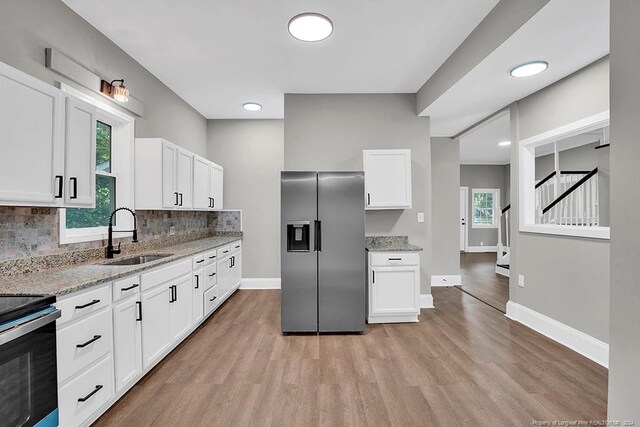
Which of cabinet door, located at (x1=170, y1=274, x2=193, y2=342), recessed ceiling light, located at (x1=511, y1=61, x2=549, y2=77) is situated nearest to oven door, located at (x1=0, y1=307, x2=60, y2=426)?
cabinet door, located at (x1=170, y1=274, x2=193, y2=342)

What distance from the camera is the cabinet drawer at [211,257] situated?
11.5 ft

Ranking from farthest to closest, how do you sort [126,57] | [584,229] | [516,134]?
[516,134]
[126,57]
[584,229]

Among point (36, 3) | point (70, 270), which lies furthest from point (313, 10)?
point (70, 270)

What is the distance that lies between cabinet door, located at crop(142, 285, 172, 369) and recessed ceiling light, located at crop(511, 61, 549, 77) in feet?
11.8

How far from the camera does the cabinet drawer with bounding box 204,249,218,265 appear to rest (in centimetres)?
349

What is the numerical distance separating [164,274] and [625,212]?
9.53 feet

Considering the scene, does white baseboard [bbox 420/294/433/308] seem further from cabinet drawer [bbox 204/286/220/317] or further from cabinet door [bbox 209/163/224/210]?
cabinet door [bbox 209/163/224/210]

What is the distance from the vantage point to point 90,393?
1768 mm

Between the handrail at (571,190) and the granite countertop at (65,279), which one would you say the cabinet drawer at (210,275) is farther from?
the handrail at (571,190)

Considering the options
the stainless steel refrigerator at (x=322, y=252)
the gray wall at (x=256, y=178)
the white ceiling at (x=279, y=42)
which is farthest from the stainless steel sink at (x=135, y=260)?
the gray wall at (x=256, y=178)

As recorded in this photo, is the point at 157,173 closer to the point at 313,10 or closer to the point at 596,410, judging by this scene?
the point at 313,10

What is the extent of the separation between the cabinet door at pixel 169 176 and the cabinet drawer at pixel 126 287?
1.22 metres

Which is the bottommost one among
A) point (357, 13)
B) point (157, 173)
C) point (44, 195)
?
point (44, 195)

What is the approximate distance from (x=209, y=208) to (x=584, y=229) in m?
4.33
